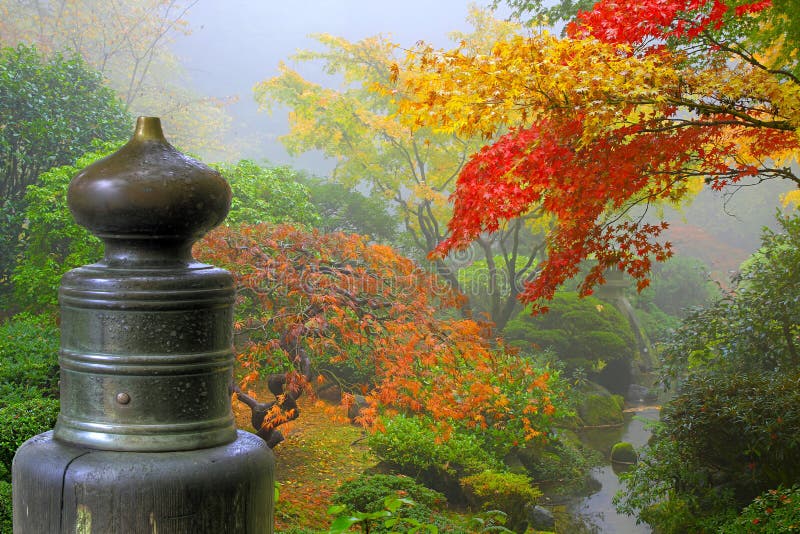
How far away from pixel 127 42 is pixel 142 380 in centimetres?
1731

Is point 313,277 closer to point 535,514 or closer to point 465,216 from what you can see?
point 465,216

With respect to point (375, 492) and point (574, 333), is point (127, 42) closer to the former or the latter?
point (574, 333)

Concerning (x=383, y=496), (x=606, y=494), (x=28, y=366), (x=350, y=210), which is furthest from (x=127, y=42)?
(x=383, y=496)

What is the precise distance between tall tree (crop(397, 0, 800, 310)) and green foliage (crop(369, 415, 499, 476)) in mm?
2136

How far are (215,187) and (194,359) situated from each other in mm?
406

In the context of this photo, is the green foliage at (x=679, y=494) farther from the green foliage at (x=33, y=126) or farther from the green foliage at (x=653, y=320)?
the green foliage at (x=653, y=320)

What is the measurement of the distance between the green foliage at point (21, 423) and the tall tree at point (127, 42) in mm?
12489

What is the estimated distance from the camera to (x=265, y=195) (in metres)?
10.3

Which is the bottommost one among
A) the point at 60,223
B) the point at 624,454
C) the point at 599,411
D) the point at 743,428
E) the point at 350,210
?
the point at 624,454

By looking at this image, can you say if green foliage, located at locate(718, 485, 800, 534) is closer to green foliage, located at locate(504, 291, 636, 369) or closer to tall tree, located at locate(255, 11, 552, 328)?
green foliage, located at locate(504, 291, 636, 369)

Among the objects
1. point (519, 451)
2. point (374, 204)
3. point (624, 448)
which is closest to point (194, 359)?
point (519, 451)

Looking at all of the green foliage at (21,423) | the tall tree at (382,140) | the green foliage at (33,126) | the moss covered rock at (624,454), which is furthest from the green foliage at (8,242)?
the moss covered rock at (624,454)

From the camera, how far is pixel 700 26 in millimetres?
5055

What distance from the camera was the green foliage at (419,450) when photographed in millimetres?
7164
